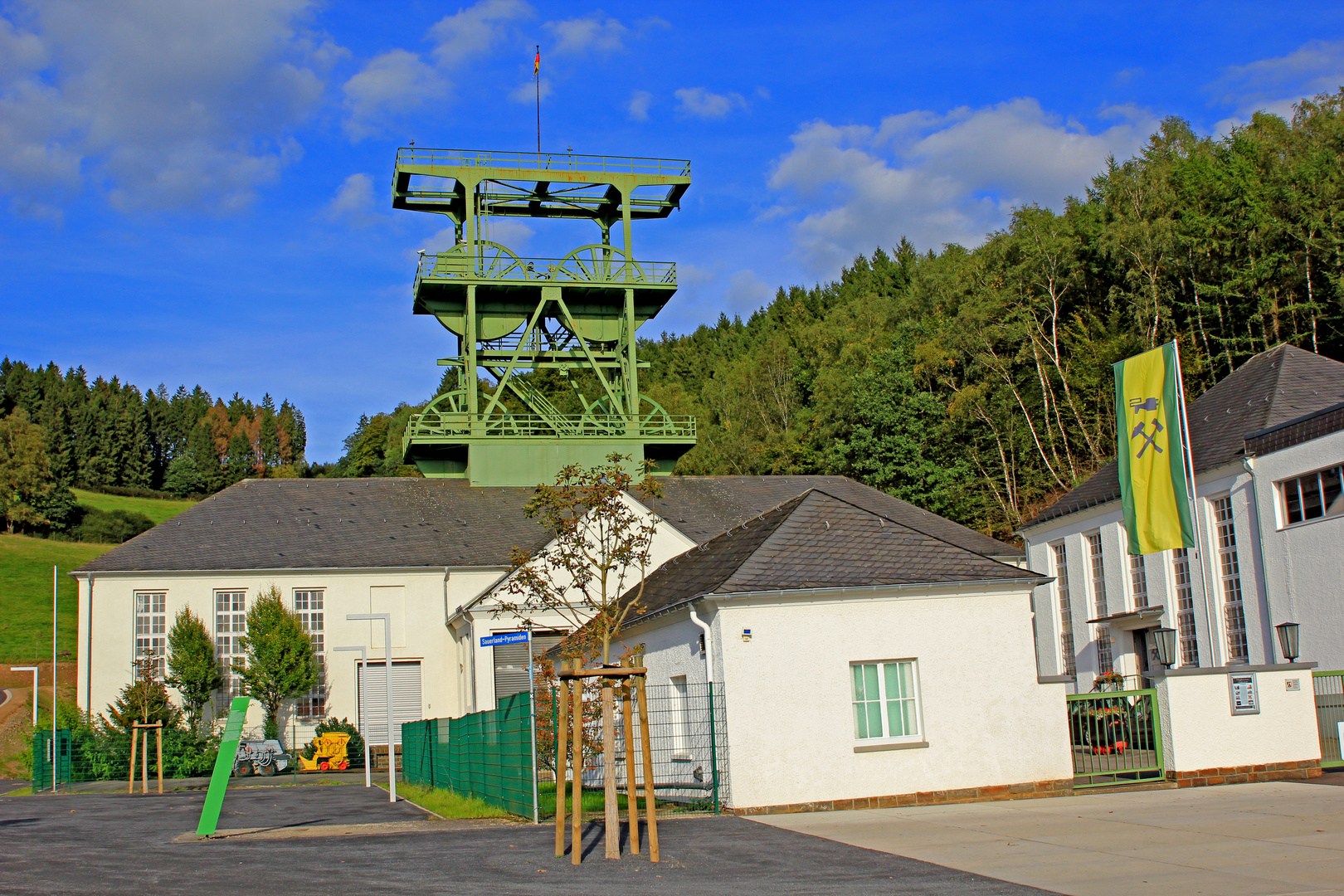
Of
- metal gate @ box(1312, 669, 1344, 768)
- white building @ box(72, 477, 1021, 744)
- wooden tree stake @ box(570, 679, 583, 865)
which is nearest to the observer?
wooden tree stake @ box(570, 679, 583, 865)

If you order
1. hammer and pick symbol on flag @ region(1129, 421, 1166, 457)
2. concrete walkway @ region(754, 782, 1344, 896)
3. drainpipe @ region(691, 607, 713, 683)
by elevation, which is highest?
hammer and pick symbol on flag @ region(1129, 421, 1166, 457)

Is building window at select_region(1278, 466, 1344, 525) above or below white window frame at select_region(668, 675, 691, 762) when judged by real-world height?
above

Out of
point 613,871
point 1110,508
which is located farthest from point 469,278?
point 613,871

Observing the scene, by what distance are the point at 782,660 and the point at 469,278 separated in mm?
27748

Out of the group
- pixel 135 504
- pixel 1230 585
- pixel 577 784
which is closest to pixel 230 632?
pixel 577 784

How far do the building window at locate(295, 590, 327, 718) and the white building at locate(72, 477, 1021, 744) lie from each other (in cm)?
3

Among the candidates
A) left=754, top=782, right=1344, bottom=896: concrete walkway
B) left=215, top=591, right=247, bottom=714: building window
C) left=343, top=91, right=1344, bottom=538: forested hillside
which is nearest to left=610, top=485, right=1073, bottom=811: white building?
left=754, top=782, right=1344, bottom=896: concrete walkway

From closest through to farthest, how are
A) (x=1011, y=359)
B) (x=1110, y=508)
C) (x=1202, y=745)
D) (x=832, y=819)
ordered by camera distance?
(x=832, y=819), (x=1202, y=745), (x=1110, y=508), (x=1011, y=359)

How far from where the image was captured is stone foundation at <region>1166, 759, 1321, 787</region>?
623 inches

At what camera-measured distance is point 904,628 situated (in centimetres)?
1556

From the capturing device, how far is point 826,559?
1608 centimetres

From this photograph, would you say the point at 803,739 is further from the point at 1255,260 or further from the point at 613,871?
the point at 1255,260

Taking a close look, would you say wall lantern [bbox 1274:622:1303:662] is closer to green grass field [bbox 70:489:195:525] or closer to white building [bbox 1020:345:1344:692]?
white building [bbox 1020:345:1344:692]

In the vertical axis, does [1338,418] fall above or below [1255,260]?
below
